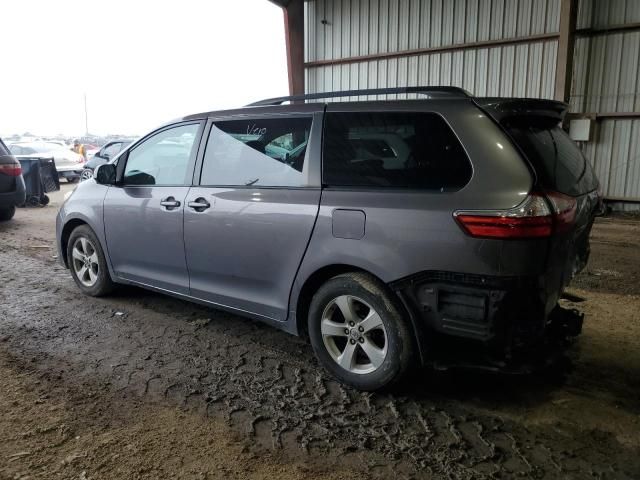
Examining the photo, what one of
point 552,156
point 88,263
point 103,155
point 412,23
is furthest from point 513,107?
point 103,155

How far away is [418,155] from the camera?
2914 millimetres

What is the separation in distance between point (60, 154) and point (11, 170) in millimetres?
9105

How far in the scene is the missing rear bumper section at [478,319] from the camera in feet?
8.59

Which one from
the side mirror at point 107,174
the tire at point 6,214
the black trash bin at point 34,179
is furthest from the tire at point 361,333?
the black trash bin at point 34,179

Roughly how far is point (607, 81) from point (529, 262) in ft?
35.1

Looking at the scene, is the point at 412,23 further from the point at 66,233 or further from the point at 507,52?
the point at 66,233

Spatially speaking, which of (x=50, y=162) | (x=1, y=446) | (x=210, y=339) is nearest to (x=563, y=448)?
(x=210, y=339)

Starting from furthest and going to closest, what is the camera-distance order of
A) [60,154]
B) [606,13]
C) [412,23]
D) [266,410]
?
[60,154] < [412,23] < [606,13] < [266,410]

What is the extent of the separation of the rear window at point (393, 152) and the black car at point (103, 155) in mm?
15248

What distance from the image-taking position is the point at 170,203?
4.04 metres

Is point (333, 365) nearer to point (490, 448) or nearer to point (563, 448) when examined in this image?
point (490, 448)

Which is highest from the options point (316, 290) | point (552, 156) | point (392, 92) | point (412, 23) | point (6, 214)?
point (412, 23)

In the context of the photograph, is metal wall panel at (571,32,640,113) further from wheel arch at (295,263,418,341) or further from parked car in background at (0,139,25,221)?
parked car in background at (0,139,25,221)

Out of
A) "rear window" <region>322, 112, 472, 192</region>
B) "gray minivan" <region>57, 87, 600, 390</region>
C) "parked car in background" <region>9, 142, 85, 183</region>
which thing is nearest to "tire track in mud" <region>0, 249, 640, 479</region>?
"gray minivan" <region>57, 87, 600, 390</region>
